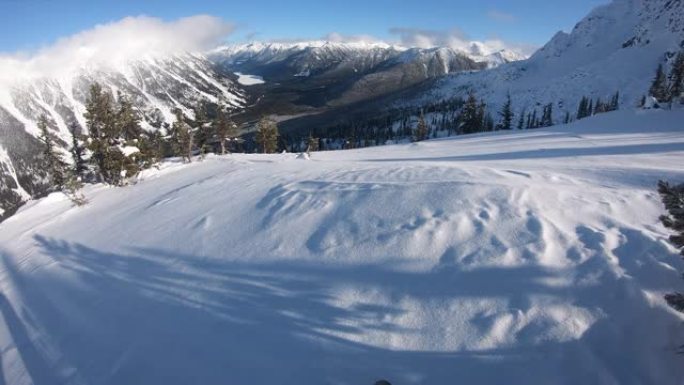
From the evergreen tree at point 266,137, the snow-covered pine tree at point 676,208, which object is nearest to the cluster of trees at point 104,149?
the evergreen tree at point 266,137

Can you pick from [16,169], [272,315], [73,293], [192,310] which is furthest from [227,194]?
[16,169]

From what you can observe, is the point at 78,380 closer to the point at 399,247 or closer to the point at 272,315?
the point at 272,315

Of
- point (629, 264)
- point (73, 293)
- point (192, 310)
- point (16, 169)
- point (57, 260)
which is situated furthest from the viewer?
point (16, 169)

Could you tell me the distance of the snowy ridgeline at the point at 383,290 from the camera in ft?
22.6

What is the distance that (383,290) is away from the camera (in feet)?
28.3

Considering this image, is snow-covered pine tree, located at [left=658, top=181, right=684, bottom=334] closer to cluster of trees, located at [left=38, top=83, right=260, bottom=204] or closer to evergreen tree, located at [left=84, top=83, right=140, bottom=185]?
cluster of trees, located at [left=38, top=83, right=260, bottom=204]

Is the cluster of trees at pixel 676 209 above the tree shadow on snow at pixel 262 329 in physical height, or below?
above

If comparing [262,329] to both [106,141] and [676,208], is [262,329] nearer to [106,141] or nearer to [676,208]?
[676,208]

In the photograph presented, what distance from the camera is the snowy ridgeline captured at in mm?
6875

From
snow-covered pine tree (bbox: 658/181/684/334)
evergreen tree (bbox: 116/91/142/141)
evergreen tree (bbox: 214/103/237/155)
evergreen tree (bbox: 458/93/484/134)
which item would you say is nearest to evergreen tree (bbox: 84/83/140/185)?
evergreen tree (bbox: 116/91/142/141)

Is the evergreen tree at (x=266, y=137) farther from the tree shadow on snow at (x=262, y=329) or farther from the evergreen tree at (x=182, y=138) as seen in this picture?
the tree shadow on snow at (x=262, y=329)

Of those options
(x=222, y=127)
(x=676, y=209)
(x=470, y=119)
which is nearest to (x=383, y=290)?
(x=676, y=209)

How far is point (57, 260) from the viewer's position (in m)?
15.6

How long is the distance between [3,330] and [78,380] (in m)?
5.50
